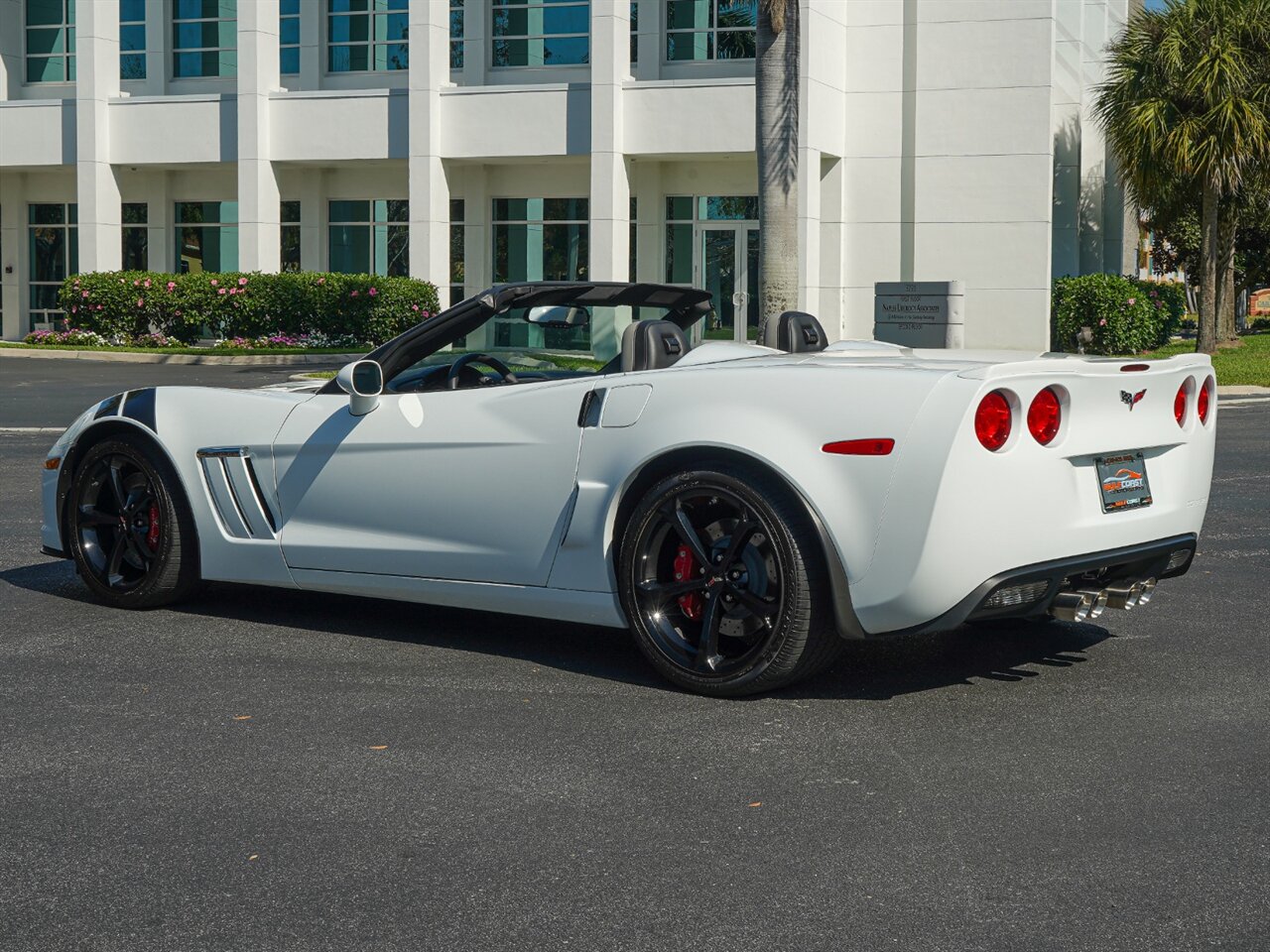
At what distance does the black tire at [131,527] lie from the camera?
22.1 ft

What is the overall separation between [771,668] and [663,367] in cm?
118

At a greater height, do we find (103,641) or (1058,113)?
(1058,113)

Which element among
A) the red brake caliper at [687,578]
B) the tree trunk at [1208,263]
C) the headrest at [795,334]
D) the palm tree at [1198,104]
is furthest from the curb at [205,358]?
the red brake caliper at [687,578]

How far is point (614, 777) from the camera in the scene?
15.0 feet

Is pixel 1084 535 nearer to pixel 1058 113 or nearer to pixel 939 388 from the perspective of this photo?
pixel 939 388

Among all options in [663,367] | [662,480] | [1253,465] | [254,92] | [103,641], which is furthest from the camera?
[254,92]

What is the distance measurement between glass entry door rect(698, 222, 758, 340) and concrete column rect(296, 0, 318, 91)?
9.12 m

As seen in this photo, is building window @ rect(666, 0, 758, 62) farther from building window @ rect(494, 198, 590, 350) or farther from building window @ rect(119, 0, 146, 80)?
building window @ rect(119, 0, 146, 80)

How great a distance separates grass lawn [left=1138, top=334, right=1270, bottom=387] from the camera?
25078 mm

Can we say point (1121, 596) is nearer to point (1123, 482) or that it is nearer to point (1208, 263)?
point (1123, 482)

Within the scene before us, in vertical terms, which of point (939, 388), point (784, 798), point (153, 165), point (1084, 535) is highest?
point (153, 165)

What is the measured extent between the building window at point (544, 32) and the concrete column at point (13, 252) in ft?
41.5

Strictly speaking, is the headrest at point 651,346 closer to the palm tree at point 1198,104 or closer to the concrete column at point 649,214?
the palm tree at point 1198,104

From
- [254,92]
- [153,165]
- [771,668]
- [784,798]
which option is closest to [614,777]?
[784,798]
